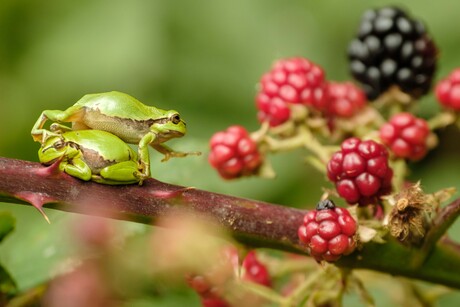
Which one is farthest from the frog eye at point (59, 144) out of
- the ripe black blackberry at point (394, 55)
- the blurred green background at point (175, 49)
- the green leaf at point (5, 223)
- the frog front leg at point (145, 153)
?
the blurred green background at point (175, 49)

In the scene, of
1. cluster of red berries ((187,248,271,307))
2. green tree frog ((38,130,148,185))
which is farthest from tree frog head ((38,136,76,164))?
cluster of red berries ((187,248,271,307))

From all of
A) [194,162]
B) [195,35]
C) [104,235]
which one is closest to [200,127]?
[195,35]

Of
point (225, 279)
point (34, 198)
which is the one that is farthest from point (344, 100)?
point (34, 198)

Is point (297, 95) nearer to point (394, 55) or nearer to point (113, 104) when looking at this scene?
point (394, 55)

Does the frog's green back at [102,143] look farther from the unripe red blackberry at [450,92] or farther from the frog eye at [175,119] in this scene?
the unripe red blackberry at [450,92]

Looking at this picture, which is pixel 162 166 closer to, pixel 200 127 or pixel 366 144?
pixel 366 144

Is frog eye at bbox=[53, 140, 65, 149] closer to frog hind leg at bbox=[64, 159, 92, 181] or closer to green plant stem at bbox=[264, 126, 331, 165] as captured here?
frog hind leg at bbox=[64, 159, 92, 181]
